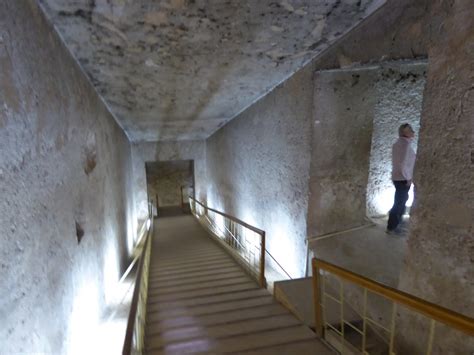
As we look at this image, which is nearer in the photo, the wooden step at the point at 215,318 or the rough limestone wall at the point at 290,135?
the rough limestone wall at the point at 290,135

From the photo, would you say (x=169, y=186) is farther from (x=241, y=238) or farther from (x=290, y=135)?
(x=290, y=135)

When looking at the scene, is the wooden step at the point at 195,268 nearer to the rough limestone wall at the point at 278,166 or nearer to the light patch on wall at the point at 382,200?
the rough limestone wall at the point at 278,166

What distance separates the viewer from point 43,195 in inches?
83.0

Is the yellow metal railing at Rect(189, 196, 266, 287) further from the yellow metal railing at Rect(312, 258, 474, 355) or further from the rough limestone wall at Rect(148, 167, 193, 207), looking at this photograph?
the rough limestone wall at Rect(148, 167, 193, 207)

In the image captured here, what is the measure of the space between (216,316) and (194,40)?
10.00ft

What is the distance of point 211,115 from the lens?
6676 millimetres

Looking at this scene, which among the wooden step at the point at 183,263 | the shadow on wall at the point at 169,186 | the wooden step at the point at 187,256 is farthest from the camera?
the shadow on wall at the point at 169,186

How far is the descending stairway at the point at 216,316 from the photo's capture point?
2318mm


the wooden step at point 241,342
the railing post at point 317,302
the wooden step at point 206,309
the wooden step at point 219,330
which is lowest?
the wooden step at point 206,309

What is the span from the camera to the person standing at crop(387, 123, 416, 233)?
3330 millimetres

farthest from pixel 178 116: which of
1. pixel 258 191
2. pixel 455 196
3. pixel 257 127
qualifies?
pixel 455 196

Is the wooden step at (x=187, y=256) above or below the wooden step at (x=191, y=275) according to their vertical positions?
below

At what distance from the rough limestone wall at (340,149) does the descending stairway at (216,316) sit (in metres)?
1.38

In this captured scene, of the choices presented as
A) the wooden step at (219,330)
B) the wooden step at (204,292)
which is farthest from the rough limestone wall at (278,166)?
the wooden step at (219,330)
